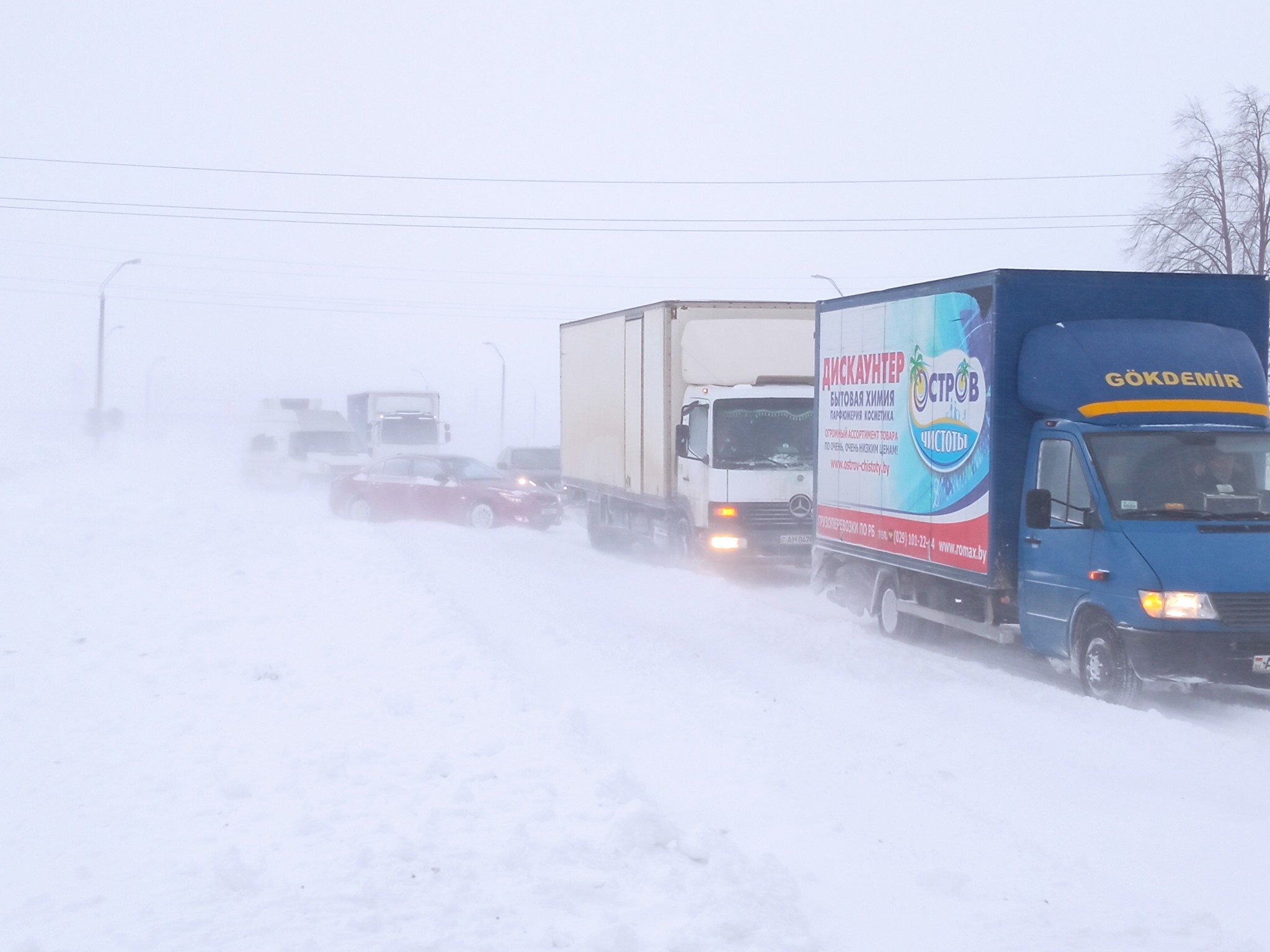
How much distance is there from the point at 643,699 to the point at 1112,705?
3.41 metres

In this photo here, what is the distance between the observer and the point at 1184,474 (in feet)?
29.6

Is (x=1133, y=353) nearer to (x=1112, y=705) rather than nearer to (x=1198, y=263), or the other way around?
(x=1112, y=705)

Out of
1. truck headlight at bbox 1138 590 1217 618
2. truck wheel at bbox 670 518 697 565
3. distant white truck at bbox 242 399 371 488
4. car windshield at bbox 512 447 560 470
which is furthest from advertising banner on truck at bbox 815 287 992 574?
distant white truck at bbox 242 399 371 488

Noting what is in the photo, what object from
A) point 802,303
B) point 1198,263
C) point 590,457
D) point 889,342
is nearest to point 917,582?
point 889,342

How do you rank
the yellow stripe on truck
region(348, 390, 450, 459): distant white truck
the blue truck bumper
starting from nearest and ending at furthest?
the blue truck bumper < the yellow stripe on truck < region(348, 390, 450, 459): distant white truck

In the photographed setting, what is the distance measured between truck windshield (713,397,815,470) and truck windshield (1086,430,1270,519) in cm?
761

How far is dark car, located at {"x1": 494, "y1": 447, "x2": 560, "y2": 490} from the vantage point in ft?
99.1

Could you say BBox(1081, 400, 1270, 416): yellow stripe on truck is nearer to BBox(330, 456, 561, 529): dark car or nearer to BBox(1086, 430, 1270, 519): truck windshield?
BBox(1086, 430, 1270, 519): truck windshield

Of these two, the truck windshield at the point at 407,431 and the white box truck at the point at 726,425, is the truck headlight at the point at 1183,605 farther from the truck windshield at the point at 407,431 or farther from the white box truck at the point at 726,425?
the truck windshield at the point at 407,431

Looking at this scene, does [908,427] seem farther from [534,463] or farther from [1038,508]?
[534,463]

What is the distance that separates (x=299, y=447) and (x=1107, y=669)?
2889 centimetres

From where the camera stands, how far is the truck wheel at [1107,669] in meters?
8.64

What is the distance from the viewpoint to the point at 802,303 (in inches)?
686

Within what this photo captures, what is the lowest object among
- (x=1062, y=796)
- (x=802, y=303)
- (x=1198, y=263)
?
(x=1062, y=796)
